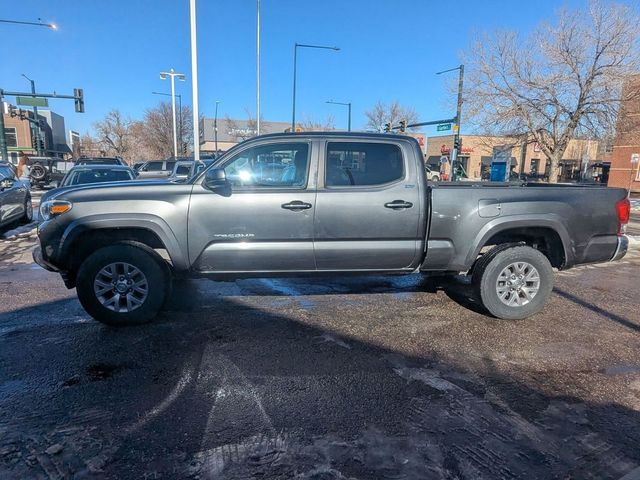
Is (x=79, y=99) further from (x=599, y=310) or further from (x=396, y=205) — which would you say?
(x=599, y=310)

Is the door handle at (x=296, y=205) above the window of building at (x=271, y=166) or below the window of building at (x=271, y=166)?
below

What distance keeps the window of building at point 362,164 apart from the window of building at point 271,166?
0.29 m

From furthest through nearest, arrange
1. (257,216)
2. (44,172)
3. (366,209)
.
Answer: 1. (44,172)
2. (366,209)
3. (257,216)

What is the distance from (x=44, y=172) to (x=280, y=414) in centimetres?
2832

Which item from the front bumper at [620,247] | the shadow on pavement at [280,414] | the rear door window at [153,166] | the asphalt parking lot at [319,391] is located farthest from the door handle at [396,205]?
the rear door window at [153,166]

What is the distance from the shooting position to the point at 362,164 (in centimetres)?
470

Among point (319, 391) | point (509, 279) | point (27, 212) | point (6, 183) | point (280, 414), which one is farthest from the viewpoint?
point (27, 212)

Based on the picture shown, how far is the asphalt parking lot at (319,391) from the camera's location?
253 cm

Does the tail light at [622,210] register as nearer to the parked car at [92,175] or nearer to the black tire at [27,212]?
the parked car at [92,175]

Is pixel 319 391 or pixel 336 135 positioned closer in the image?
pixel 319 391

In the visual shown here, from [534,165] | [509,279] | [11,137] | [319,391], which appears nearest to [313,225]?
[319,391]

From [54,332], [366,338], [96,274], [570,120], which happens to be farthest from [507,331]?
[570,120]

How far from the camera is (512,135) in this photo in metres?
22.3

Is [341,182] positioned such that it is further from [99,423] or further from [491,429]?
[99,423]
